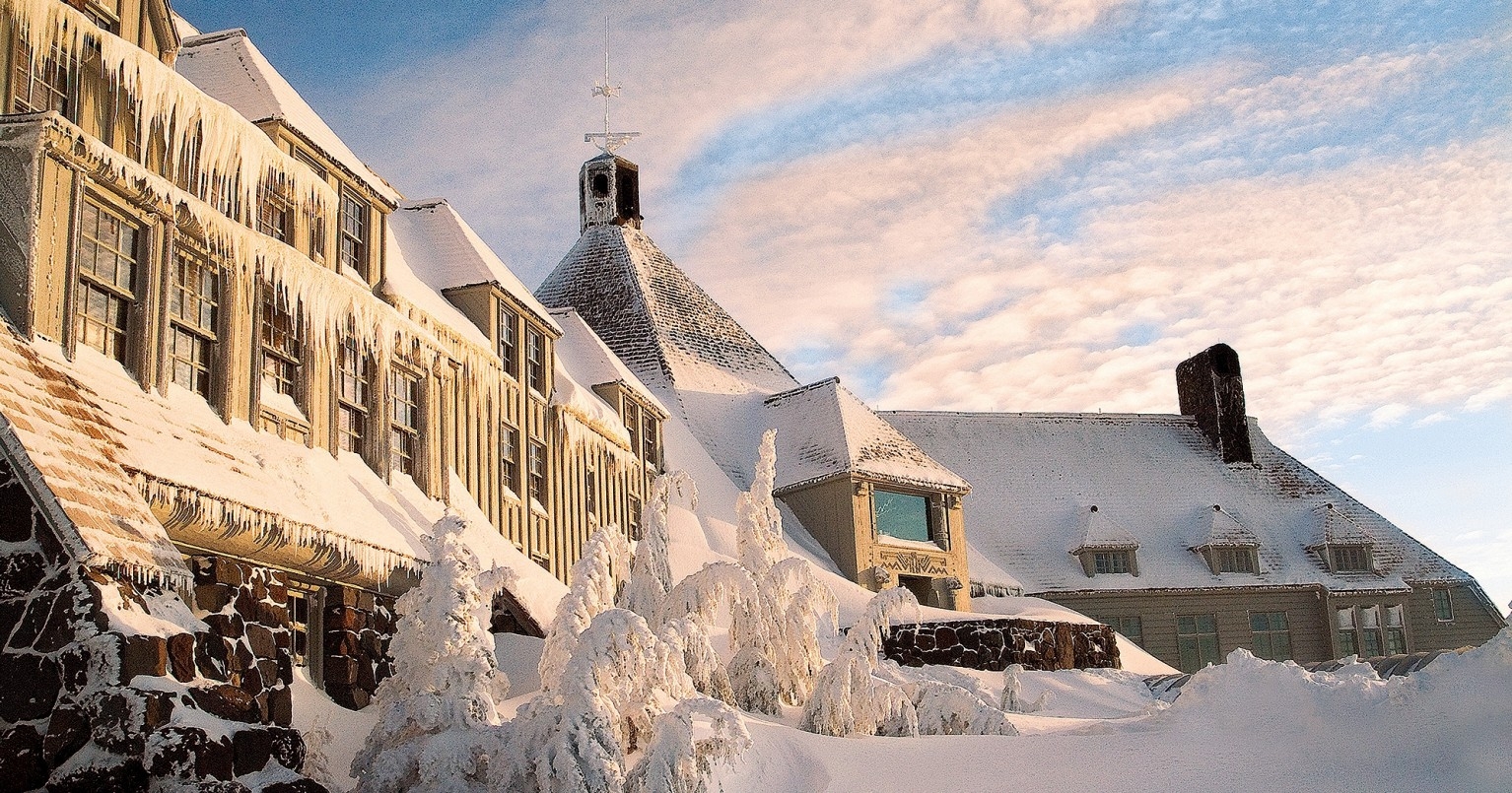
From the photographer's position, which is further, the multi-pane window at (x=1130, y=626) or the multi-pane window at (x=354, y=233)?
the multi-pane window at (x=1130, y=626)

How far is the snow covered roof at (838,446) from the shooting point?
2992 centimetres

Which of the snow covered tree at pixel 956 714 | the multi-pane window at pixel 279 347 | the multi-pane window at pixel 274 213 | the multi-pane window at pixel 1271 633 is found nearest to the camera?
the multi-pane window at pixel 279 347

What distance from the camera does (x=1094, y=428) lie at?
42188mm

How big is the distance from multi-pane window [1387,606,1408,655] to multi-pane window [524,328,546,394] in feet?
90.4

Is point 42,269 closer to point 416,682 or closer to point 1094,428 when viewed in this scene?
point 416,682

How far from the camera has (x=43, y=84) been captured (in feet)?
37.0

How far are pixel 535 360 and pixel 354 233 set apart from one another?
204 inches

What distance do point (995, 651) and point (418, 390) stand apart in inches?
509

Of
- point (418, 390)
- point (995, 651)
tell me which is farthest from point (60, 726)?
point (995, 651)

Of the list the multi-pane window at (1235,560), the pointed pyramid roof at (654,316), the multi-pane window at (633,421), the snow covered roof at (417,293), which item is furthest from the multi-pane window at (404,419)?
the multi-pane window at (1235,560)

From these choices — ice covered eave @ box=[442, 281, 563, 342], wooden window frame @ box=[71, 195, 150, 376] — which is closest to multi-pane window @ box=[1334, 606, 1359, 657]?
ice covered eave @ box=[442, 281, 563, 342]

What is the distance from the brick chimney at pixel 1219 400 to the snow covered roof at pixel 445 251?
2789cm

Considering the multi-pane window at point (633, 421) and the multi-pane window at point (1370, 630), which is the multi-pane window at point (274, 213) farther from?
the multi-pane window at point (1370, 630)

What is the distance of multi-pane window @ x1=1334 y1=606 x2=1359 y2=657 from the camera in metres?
37.4
